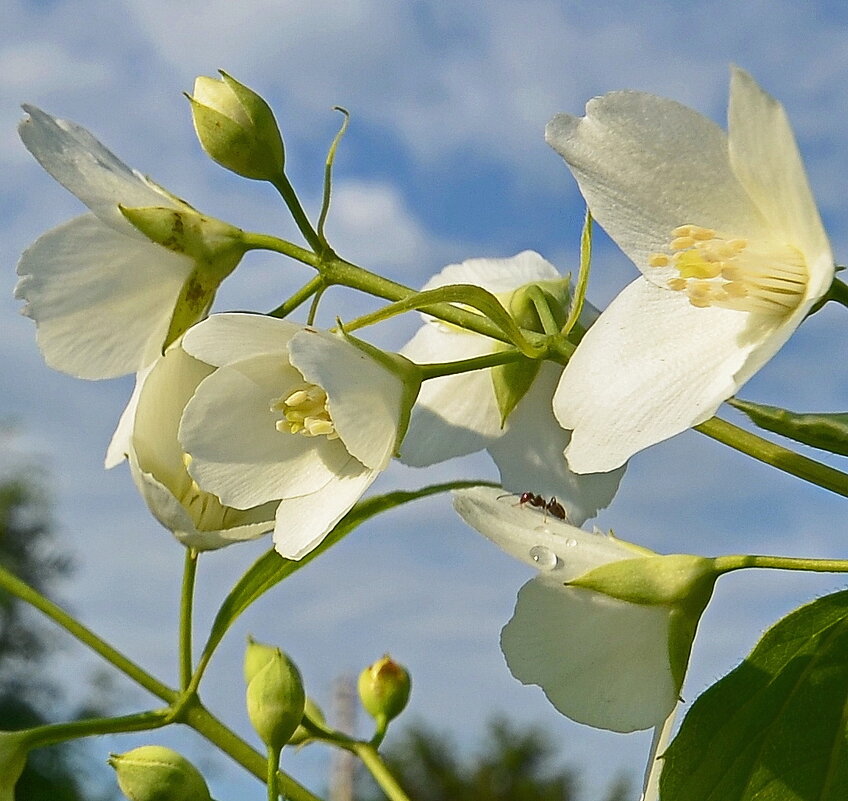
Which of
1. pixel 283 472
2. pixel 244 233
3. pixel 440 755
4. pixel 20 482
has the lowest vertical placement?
pixel 440 755

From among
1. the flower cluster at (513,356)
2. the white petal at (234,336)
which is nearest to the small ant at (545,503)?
the flower cluster at (513,356)

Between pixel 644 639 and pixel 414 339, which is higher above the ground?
pixel 414 339

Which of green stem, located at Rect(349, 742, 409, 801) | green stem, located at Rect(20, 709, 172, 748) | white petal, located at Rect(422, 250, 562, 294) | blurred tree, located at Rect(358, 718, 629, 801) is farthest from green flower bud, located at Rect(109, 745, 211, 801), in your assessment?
blurred tree, located at Rect(358, 718, 629, 801)

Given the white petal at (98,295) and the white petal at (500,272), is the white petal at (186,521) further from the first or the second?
the white petal at (500,272)

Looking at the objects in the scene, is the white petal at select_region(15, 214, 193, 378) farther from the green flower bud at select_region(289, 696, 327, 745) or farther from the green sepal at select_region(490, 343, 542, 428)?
the green flower bud at select_region(289, 696, 327, 745)

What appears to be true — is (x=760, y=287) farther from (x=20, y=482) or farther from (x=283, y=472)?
(x=20, y=482)

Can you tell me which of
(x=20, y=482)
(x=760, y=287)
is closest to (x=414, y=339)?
(x=760, y=287)
